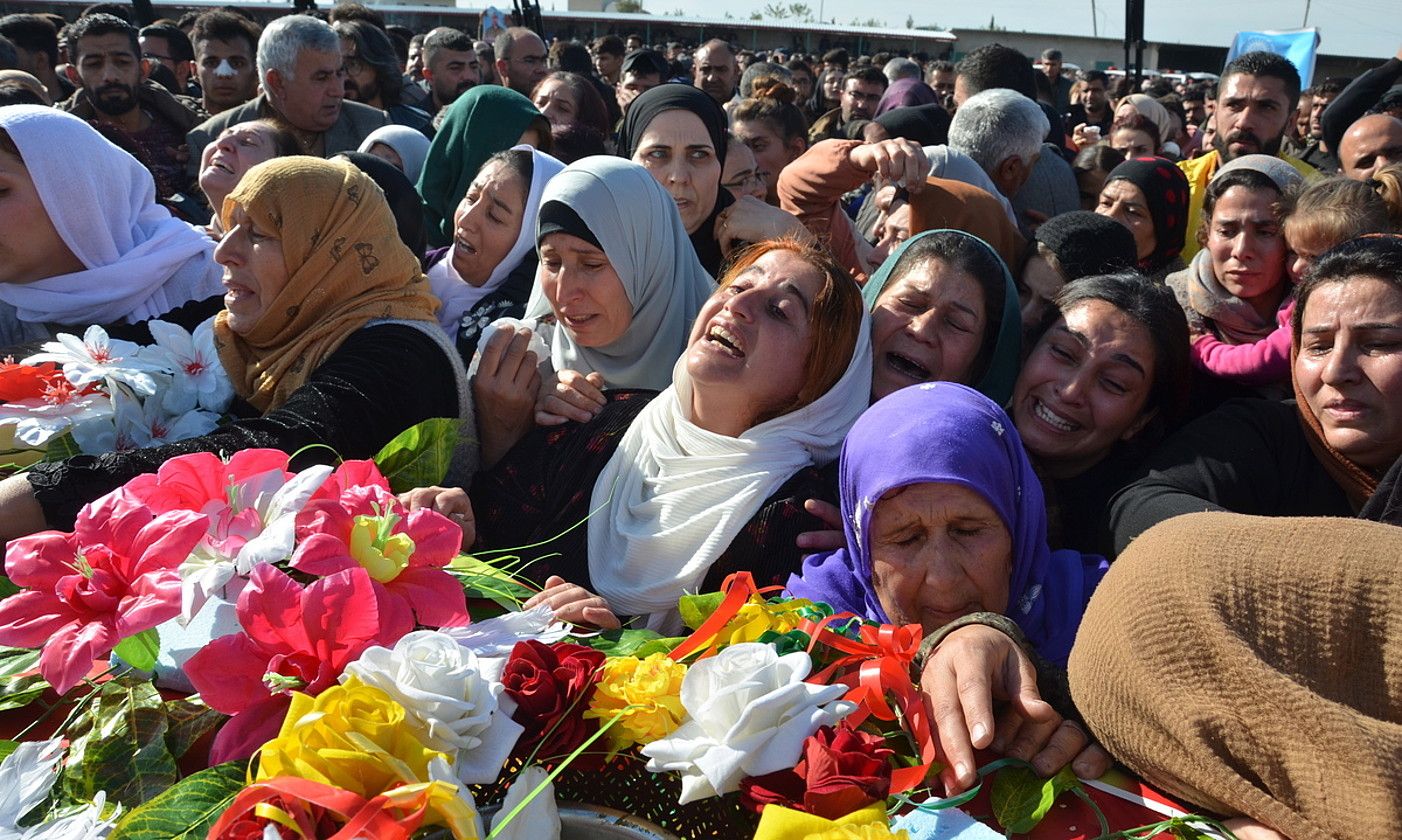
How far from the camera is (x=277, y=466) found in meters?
1.70

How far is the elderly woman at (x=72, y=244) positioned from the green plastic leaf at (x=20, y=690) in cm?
194

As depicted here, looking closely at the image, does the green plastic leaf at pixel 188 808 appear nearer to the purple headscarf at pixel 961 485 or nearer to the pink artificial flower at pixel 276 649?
the pink artificial flower at pixel 276 649

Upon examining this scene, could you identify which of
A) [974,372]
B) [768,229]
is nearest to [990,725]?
[974,372]

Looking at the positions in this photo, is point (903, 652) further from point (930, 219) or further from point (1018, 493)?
point (930, 219)

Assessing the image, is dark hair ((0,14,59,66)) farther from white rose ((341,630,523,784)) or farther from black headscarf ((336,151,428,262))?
white rose ((341,630,523,784))

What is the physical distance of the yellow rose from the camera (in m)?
1.33

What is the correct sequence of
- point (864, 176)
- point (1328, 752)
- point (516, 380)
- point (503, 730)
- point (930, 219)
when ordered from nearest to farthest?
point (1328, 752) → point (503, 730) → point (516, 380) → point (930, 219) → point (864, 176)

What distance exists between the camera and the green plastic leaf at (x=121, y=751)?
1.36 m

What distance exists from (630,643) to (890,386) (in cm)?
128

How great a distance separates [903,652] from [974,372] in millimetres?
1465

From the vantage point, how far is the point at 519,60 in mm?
7512

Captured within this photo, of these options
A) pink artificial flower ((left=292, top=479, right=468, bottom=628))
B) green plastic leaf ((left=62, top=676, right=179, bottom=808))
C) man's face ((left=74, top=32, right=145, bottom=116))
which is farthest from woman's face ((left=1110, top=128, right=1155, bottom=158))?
green plastic leaf ((left=62, top=676, right=179, bottom=808))

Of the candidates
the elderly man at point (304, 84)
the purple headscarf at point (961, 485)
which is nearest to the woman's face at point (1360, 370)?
the purple headscarf at point (961, 485)

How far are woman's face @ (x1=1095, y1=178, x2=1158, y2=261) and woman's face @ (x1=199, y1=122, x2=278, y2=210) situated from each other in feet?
10.3
